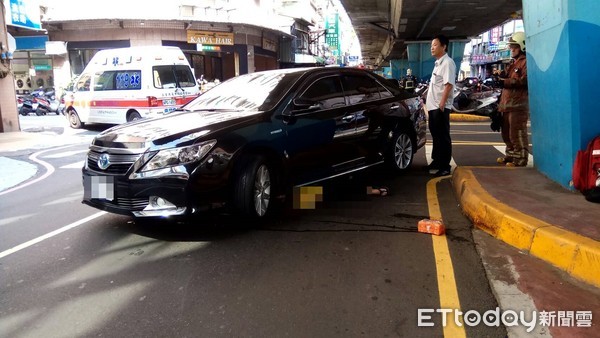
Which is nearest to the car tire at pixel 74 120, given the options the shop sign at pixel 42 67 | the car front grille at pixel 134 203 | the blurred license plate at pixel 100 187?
the blurred license plate at pixel 100 187

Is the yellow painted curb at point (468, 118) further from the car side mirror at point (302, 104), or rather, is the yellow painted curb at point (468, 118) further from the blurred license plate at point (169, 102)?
the car side mirror at point (302, 104)

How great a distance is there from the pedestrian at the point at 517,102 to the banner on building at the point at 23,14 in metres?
14.9

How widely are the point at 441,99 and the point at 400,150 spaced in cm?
92

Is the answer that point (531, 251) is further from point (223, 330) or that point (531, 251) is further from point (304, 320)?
point (223, 330)

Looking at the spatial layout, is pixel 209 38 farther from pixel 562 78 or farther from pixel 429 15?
pixel 562 78

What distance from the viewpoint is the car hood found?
418 centimetres

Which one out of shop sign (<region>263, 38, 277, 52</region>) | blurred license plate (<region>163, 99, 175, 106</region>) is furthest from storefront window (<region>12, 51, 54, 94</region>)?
blurred license plate (<region>163, 99, 175, 106</region>)

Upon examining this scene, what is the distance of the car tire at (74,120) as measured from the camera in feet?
50.2

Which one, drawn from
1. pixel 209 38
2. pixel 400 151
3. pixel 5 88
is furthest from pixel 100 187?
pixel 209 38

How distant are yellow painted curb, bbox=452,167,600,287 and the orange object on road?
0.42m

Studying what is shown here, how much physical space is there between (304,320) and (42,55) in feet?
112

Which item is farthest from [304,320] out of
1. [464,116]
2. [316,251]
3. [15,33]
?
[15,33]

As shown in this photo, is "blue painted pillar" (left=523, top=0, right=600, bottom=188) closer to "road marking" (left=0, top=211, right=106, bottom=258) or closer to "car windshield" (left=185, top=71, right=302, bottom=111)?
"car windshield" (left=185, top=71, right=302, bottom=111)

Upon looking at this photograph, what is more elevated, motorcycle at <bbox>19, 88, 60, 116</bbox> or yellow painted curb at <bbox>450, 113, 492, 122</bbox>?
motorcycle at <bbox>19, 88, 60, 116</bbox>
